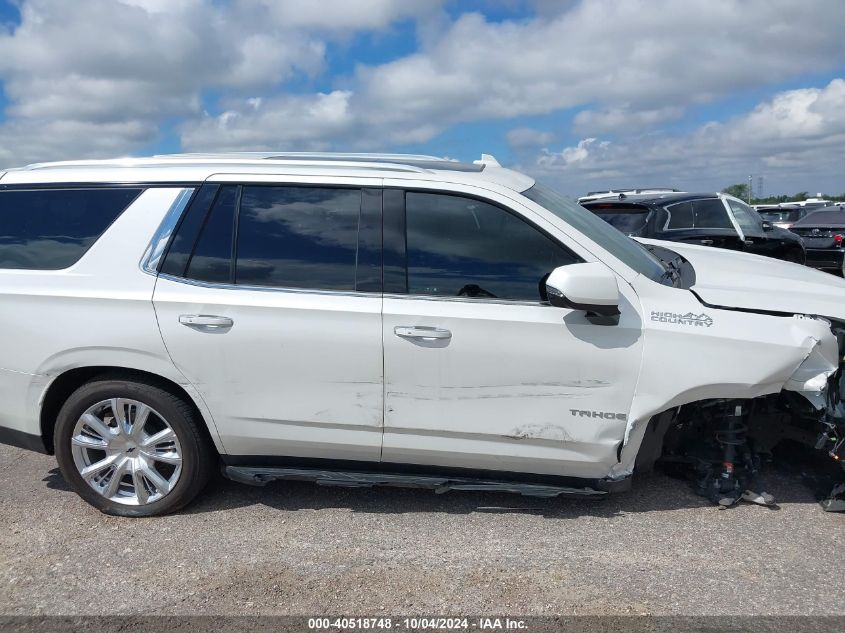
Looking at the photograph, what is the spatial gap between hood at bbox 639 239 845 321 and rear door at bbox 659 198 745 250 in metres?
4.13

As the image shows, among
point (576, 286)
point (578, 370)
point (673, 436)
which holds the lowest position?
point (673, 436)

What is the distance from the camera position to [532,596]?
2855 millimetres

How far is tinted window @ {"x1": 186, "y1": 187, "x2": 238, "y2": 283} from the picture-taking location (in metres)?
3.35

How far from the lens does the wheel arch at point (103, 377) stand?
345 cm

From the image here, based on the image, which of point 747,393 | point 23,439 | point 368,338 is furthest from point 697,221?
point 23,439

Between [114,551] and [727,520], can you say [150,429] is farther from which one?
[727,520]

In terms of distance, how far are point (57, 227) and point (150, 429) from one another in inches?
47.0

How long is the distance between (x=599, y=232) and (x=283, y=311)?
68.1 inches

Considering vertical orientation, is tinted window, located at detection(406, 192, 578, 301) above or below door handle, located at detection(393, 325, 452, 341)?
above

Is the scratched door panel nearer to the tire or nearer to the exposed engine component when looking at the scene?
the exposed engine component

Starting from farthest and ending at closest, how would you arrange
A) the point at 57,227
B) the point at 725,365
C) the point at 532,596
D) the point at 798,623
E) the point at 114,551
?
the point at 57,227 → the point at 114,551 → the point at 725,365 → the point at 532,596 → the point at 798,623

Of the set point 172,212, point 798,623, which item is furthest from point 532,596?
point 172,212

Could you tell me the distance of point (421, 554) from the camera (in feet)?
10.5

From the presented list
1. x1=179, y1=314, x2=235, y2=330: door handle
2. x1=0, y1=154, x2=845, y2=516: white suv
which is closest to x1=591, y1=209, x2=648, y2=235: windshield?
x1=0, y1=154, x2=845, y2=516: white suv
